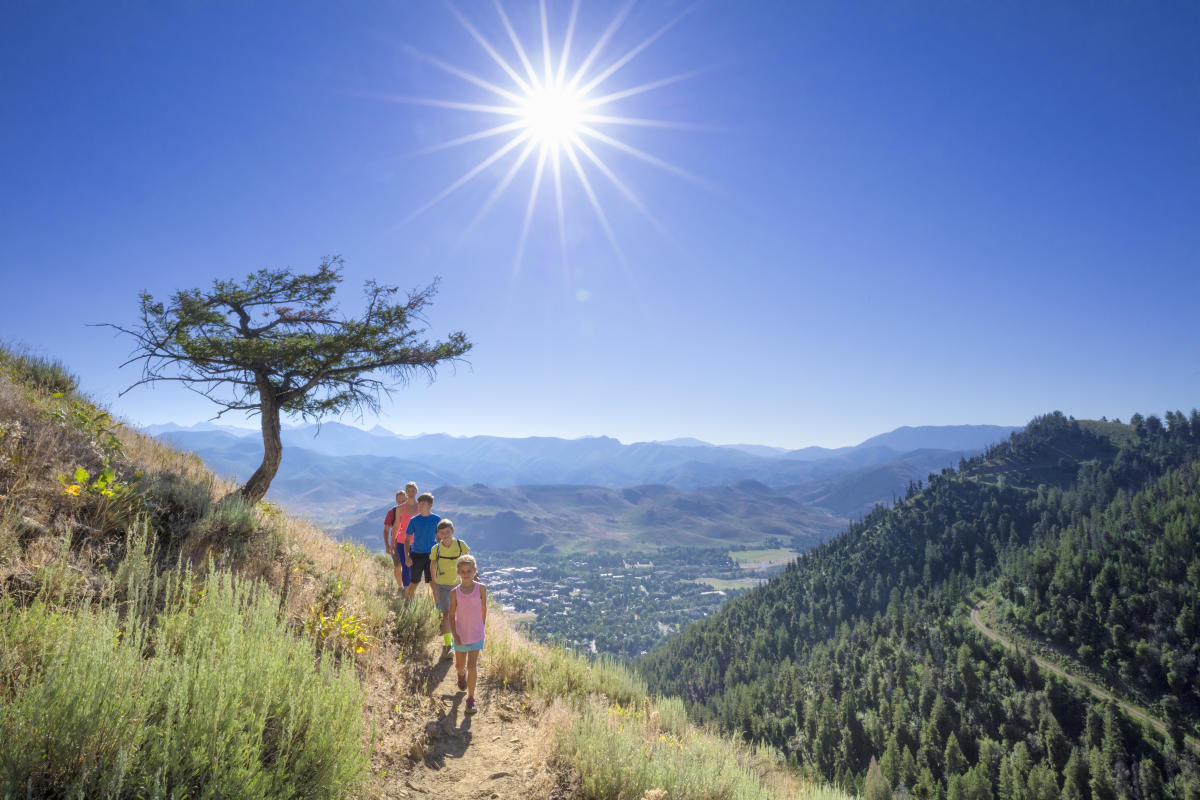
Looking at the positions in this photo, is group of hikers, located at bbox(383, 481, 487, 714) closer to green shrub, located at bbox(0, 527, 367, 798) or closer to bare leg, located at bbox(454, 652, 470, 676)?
bare leg, located at bbox(454, 652, 470, 676)

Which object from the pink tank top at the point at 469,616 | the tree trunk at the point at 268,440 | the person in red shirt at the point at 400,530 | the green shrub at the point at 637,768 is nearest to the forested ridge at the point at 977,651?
the person in red shirt at the point at 400,530

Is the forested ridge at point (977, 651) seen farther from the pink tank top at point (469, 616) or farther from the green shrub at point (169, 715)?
the green shrub at point (169, 715)

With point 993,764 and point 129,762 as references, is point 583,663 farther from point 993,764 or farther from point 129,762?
point 993,764

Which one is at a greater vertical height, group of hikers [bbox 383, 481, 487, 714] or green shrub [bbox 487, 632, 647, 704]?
group of hikers [bbox 383, 481, 487, 714]

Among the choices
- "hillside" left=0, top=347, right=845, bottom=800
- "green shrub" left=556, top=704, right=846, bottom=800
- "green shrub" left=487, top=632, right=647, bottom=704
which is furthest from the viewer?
"green shrub" left=487, top=632, right=647, bottom=704

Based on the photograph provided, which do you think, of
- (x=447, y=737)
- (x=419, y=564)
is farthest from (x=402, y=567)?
(x=447, y=737)

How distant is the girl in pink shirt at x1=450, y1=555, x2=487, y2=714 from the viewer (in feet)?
21.0


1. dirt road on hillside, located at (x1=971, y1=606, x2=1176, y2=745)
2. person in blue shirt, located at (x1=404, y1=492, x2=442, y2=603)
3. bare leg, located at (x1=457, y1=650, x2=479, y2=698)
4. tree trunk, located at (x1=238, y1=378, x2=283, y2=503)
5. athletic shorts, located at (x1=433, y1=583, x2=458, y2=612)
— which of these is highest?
tree trunk, located at (x1=238, y1=378, x2=283, y2=503)

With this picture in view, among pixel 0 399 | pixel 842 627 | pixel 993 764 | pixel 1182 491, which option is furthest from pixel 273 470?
pixel 1182 491

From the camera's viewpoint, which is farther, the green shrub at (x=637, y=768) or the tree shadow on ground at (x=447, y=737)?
the tree shadow on ground at (x=447, y=737)

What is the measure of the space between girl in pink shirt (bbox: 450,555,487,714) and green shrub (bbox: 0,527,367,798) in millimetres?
2466

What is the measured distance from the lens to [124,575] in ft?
16.9

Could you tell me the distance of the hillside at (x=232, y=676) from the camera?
262 centimetres

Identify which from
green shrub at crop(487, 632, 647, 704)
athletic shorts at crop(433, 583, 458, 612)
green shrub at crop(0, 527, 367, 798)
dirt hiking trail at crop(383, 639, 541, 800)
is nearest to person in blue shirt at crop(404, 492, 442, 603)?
athletic shorts at crop(433, 583, 458, 612)
